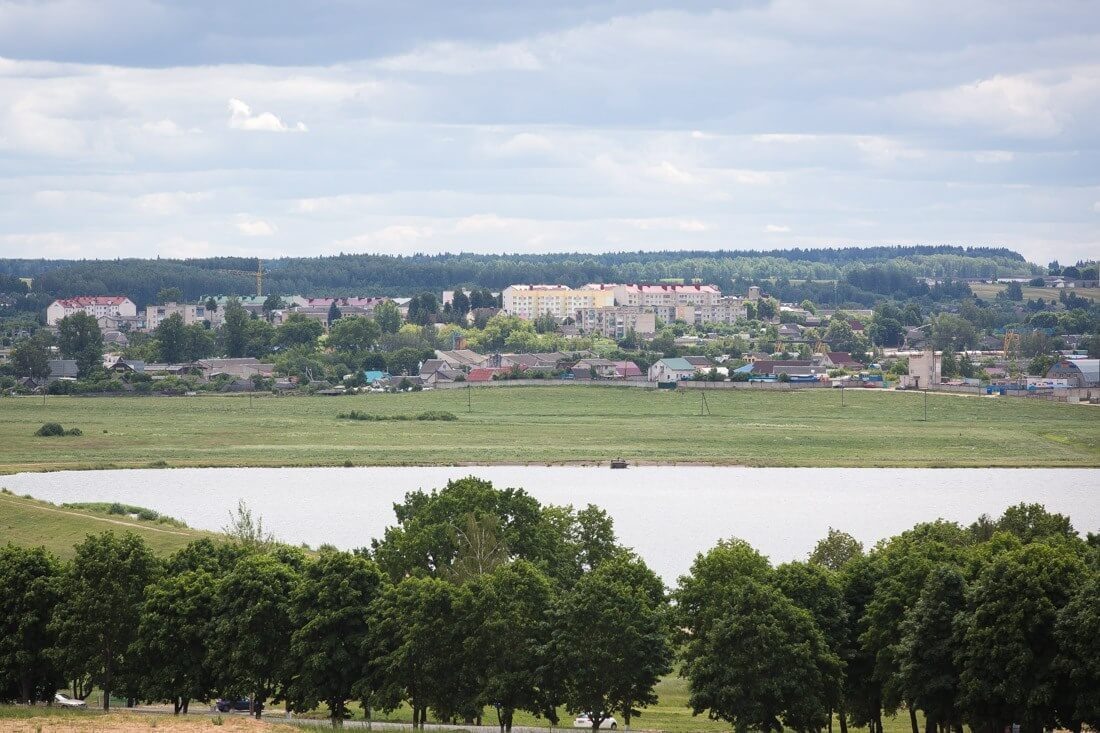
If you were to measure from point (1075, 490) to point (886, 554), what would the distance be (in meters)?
32.2

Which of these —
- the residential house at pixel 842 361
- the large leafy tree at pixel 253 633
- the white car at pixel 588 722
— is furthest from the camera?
the residential house at pixel 842 361

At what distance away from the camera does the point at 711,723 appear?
27.0 m

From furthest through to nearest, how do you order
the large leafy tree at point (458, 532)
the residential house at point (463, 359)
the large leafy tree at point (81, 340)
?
the residential house at point (463, 359) → the large leafy tree at point (81, 340) → the large leafy tree at point (458, 532)

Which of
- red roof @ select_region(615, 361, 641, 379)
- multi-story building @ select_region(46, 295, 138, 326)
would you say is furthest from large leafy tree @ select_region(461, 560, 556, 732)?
multi-story building @ select_region(46, 295, 138, 326)

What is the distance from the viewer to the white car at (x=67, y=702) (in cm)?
2656

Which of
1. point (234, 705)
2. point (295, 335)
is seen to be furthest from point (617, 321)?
point (234, 705)

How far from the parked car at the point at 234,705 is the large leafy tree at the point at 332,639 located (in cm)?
235

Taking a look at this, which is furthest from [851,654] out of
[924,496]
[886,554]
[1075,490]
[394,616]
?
[1075,490]

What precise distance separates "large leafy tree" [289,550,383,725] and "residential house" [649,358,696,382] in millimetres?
78429

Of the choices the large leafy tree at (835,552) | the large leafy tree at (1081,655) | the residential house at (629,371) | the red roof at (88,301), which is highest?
the large leafy tree at (1081,655)

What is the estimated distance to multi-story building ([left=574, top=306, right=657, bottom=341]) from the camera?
14912 centimetres

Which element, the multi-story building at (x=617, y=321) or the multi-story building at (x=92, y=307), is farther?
the multi-story building at (x=92, y=307)

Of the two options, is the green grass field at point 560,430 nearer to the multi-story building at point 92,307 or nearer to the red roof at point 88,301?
the multi-story building at point 92,307

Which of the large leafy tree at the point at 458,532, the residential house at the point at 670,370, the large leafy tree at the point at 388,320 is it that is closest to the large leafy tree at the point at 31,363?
the large leafy tree at the point at 388,320
